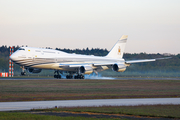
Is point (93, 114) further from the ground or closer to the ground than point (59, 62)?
closer to the ground

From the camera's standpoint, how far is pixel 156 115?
15.3m

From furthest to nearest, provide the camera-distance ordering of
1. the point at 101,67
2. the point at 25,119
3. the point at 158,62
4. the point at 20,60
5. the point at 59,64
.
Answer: the point at 158,62
the point at 101,67
the point at 59,64
the point at 20,60
the point at 25,119

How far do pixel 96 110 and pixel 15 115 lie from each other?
15.5ft

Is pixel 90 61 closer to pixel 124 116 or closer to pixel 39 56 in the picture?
pixel 39 56

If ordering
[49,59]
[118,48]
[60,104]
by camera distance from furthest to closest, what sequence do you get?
[118,48] → [49,59] → [60,104]

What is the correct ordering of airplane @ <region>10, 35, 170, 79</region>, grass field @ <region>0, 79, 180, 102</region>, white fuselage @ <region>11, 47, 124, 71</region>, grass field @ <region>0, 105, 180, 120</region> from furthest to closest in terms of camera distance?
1. airplane @ <region>10, 35, 170, 79</region>
2. white fuselage @ <region>11, 47, 124, 71</region>
3. grass field @ <region>0, 79, 180, 102</region>
4. grass field @ <region>0, 105, 180, 120</region>

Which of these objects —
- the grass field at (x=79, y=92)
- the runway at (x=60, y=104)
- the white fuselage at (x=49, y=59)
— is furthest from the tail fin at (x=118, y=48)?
the runway at (x=60, y=104)

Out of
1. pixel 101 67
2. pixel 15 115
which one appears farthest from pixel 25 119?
pixel 101 67

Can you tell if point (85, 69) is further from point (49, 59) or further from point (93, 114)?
point (93, 114)

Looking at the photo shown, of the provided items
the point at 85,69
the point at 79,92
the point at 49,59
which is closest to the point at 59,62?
the point at 49,59

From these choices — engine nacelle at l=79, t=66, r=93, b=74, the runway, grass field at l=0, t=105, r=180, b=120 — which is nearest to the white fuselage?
engine nacelle at l=79, t=66, r=93, b=74

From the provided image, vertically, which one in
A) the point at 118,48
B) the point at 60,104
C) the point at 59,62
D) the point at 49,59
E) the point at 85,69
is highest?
the point at 118,48

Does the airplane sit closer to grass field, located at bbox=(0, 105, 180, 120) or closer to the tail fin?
the tail fin

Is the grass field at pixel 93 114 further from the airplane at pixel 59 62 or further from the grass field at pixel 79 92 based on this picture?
the airplane at pixel 59 62
